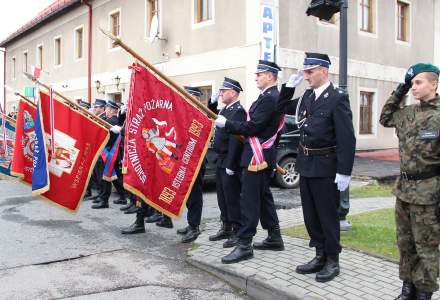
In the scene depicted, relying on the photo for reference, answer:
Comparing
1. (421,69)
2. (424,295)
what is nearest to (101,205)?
(424,295)

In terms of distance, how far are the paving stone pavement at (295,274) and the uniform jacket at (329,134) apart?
3.13ft

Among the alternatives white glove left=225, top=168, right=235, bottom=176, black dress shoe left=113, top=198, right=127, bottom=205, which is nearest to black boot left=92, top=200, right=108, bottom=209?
black dress shoe left=113, top=198, right=127, bottom=205

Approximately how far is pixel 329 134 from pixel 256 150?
90 cm

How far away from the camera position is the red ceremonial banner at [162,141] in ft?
17.4

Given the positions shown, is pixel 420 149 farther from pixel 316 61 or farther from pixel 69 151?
pixel 69 151

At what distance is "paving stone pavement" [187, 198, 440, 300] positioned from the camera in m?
4.05

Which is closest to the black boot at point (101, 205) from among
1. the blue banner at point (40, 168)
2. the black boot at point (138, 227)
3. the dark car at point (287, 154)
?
the black boot at point (138, 227)

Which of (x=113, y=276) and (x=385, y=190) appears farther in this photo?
(x=385, y=190)

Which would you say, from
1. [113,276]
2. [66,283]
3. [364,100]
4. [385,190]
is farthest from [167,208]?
[364,100]

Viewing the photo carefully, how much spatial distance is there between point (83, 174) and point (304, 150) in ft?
10.5

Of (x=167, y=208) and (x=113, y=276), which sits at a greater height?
(x=167, y=208)

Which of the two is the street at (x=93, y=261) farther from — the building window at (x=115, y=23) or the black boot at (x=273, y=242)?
the building window at (x=115, y=23)

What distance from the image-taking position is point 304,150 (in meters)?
4.49

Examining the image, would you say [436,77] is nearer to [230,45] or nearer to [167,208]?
[167,208]
